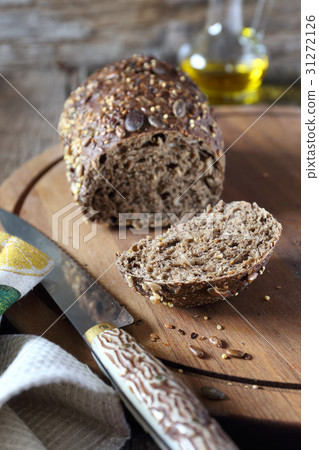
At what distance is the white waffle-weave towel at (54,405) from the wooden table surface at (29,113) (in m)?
1.87

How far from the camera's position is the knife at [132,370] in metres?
1.61

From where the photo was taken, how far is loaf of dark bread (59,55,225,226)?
9.00 ft

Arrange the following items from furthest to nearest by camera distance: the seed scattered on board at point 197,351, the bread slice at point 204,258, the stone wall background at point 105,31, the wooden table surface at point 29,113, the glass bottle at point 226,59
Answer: the stone wall background at point 105,31, the glass bottle at point 226,59, the wooden table surface at point 29,113, the bread slice at point 204,258, the seed scattered on board at point 197,351

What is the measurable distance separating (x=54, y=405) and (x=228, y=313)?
816 millimetres

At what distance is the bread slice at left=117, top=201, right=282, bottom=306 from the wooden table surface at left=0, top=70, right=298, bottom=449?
158cm

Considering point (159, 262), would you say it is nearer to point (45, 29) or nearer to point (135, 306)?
point (135, 306)

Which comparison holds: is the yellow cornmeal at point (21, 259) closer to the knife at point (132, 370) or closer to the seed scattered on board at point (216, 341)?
the knife at point (132, 370)

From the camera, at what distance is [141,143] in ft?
9.03

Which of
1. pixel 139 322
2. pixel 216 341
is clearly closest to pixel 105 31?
pixel 139 322

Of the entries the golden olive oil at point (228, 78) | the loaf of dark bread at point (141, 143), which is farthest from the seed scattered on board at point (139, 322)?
the golden olive oil at point (228, 78)

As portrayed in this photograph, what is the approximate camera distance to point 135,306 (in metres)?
2.36
